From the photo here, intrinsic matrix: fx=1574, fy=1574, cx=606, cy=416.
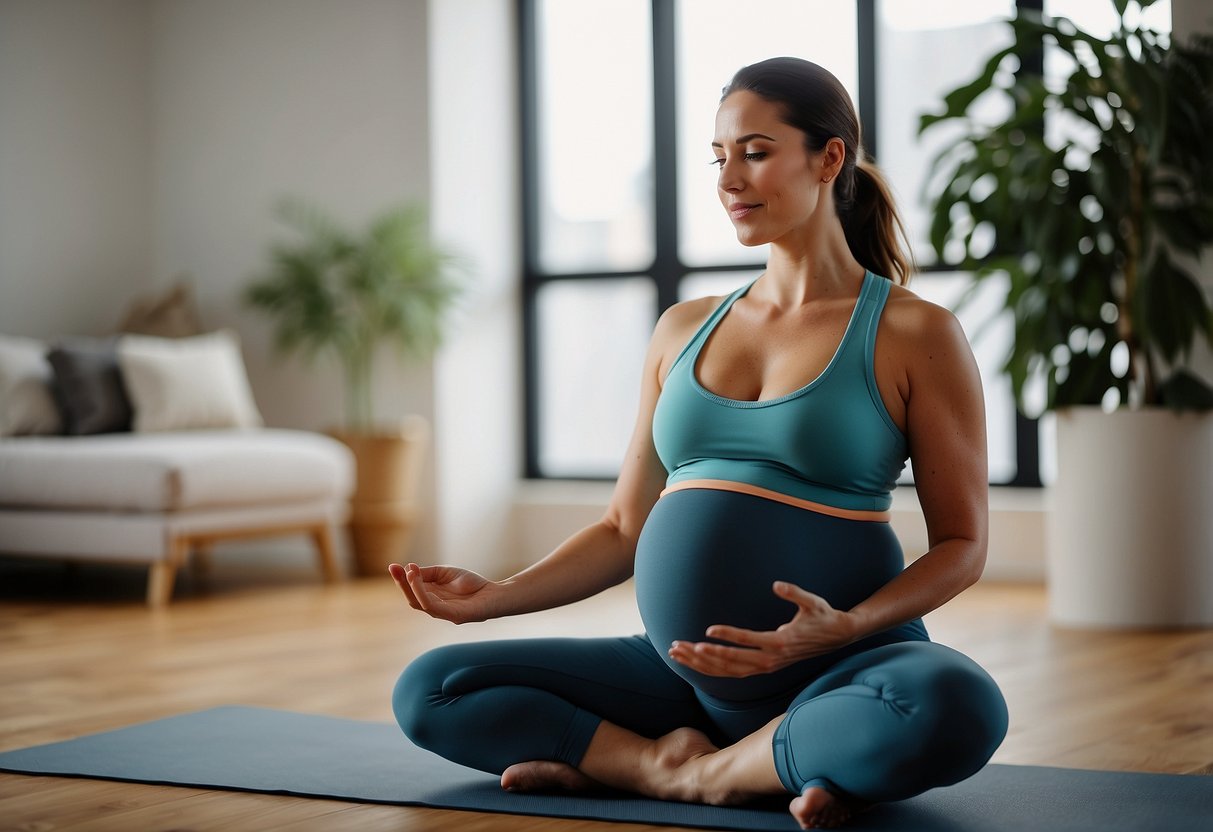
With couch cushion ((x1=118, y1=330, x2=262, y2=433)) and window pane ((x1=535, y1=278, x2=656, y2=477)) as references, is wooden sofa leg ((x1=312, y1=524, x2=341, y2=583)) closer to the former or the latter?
couch cushion ((x1=118, y1=330, x2=262, y2=433))

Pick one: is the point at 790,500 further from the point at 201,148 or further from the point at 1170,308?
the point at 201,148

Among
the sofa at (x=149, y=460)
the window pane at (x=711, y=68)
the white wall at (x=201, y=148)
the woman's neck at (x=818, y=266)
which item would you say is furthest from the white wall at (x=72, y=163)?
the woman's neck at (x=818, y=266)

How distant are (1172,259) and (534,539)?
262 centimetres

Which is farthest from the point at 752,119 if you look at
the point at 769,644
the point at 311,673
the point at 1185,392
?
the point at 1185,392

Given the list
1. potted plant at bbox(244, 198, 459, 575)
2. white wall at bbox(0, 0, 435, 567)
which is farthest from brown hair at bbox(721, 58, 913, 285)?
white wall at bbox(0, 0, 435, 567)

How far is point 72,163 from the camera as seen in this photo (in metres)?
6.23

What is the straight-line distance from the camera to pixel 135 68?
645 centimetres

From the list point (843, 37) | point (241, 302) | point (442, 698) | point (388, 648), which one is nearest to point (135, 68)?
point (241, 302)

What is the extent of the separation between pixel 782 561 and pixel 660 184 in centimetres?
410

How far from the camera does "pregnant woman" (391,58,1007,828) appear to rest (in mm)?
1826

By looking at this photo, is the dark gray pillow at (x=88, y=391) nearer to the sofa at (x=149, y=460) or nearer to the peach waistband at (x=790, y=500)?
the sofa at (x=149, y=460)

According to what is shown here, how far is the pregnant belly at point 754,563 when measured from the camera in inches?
75.5

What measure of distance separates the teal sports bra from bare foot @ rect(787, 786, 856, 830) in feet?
1.14

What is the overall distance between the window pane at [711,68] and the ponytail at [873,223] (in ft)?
11.6
